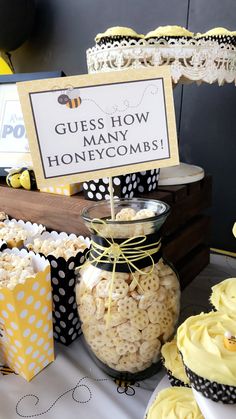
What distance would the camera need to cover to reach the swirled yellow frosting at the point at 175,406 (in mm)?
450

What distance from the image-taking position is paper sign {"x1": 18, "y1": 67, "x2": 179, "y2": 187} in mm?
508

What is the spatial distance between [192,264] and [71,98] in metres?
0.59

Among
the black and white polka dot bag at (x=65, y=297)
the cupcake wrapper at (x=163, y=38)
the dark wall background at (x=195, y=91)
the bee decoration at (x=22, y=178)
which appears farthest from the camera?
the dark wall background at (x=195, y=91)

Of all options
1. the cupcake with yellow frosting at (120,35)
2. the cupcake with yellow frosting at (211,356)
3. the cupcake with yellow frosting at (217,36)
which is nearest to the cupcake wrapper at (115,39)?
the cupcake with yellow frosting at (120,35)

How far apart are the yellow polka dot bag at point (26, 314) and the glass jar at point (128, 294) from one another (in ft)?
0.23

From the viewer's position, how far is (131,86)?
54cm

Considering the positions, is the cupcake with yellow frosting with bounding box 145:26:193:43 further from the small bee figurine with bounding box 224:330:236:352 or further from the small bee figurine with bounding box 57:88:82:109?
the small bee figurine with bounding box 224:330:236:352

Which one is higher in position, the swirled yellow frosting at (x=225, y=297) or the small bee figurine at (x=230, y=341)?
the small bee figurine at (x=230, y=341)

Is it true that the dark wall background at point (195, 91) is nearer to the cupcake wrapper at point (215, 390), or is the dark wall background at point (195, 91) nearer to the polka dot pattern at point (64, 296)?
the polka dot pattern at point (64, 296)

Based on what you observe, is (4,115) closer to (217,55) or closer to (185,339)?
(217,55)

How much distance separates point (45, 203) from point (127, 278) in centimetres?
37

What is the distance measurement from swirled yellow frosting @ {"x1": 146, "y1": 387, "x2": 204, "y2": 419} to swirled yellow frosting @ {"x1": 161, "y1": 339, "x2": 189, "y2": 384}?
3cm

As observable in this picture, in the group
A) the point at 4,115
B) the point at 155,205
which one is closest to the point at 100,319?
the point at 155,205

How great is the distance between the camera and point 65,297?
25.9 inches
